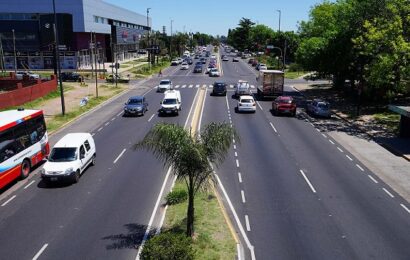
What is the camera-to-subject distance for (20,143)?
77.7 feet

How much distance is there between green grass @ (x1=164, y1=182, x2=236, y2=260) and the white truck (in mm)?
32037

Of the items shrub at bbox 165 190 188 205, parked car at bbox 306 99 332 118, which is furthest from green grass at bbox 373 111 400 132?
shrub at bbox 165 190 188 205

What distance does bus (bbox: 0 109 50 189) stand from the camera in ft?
72.0

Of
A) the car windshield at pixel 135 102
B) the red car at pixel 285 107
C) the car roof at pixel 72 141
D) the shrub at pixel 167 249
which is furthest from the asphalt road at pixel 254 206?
the car windshield at pixel 135 102

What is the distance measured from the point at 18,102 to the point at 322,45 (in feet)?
115

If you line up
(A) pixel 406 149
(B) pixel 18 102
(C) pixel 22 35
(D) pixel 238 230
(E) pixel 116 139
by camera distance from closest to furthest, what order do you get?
(D) pixel 238 230 < (A) pixel 406 149 < (E) pixel 116 139 < (B) pixel 18 102 < (C) pixel 22 35

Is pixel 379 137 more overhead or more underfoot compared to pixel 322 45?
more underfoot

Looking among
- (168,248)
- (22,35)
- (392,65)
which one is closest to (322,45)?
(392,65)

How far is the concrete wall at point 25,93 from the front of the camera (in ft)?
144

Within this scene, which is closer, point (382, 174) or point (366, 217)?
point (366, 217)

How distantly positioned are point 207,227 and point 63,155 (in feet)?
32.2

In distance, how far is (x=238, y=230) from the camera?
17078mm

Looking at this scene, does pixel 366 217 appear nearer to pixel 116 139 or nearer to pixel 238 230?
pixel 238 230

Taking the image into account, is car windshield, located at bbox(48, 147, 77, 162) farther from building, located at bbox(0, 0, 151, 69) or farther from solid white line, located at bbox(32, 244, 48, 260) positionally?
building, located at bbox(0, 0, 151, 69)
